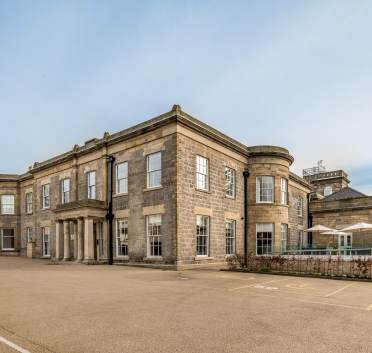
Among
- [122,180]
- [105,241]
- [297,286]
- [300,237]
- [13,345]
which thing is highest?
[122,180]

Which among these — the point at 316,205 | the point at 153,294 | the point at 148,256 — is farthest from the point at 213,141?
the point at 316,205

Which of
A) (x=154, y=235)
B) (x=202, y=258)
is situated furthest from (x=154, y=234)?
(x=202, y=258)

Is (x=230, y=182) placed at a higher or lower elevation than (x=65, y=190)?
higher

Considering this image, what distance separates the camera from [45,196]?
99.6 feet

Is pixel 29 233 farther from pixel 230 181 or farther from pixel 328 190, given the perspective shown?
pixel 328 190

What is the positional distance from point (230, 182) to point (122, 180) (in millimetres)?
7454

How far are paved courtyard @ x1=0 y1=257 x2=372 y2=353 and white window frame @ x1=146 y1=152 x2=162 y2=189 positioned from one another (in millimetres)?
8618

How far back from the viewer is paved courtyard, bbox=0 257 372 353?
563 centimetres

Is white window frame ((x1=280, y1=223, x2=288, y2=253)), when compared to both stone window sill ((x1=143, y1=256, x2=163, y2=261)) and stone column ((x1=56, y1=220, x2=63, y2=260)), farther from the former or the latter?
stone column ((x1=56, y1=220, x2=63, y2=260))

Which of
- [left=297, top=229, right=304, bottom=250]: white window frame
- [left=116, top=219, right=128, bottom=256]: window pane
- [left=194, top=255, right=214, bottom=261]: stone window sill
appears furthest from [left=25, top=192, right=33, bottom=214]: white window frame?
[left=297, top=229, right=304, bottom=250]: white window frame

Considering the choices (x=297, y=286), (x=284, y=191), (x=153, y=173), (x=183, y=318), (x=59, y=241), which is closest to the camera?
(x=183, y=318)

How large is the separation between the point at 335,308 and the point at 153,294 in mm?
5048

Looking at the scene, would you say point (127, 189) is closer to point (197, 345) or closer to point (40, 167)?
point (40, 167)

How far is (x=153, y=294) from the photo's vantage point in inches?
405
